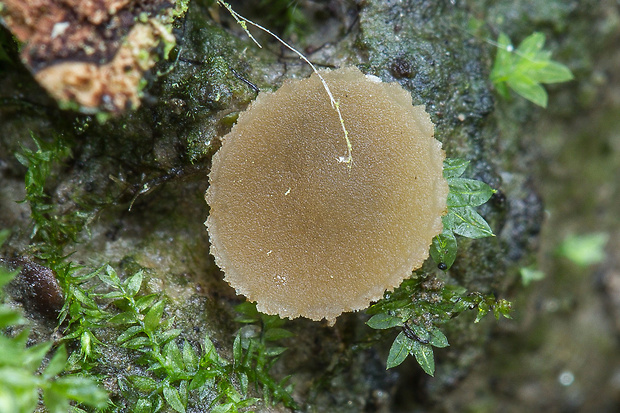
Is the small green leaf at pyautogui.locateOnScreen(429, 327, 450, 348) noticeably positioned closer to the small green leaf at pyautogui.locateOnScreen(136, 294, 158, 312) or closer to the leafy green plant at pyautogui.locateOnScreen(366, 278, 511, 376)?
the leafy green plant at pyautogui.locateOnScreen(366, 278, 511, 376)

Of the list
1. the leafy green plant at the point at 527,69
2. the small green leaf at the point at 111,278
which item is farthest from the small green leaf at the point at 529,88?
the small green leaf at the point at 111,278

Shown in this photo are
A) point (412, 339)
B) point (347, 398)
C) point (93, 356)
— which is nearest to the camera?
point (93, 356)

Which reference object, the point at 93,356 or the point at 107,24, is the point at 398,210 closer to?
the point at 107,24

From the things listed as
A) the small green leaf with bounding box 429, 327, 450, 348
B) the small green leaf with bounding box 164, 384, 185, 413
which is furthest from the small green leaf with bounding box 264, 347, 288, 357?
the small green leaf with bounding box 429, 327, 450, 348

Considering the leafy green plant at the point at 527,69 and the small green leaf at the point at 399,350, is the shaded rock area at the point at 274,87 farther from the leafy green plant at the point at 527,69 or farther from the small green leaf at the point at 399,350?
the small green leaf at the point at 399,350

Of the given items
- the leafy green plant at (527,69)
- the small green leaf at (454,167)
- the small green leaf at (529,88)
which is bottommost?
the small green leaf at (454,167)

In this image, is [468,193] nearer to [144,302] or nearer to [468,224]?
[468,224]

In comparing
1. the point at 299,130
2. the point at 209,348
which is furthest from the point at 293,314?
the point at 299,130
